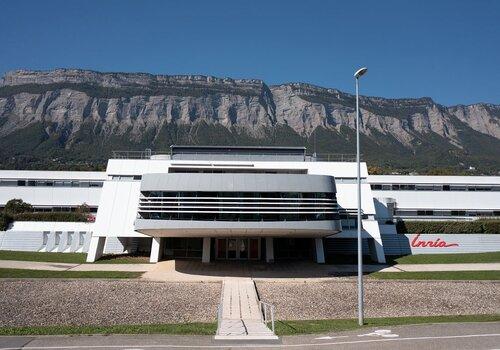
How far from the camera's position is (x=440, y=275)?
29.8 m

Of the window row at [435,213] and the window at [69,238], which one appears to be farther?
the window row at [435,213]

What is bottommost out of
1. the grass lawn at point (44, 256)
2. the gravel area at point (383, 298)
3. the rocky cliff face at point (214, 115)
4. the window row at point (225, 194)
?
the gravel area at point (383, 298)

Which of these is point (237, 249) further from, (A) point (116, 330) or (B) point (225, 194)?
(A) point (116, 330)

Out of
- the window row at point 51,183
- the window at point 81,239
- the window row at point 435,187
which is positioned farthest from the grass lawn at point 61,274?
the window row at point 435,187

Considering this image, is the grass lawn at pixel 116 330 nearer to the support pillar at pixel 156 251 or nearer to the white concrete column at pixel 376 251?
the support pillar at pixel 156 251

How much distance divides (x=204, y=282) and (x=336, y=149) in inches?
3579

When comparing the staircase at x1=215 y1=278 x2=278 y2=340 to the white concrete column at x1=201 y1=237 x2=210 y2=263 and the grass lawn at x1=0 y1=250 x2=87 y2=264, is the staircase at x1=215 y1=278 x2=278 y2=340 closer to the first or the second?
the white concrete column at x1=201 y1=237 x2=210 y2=263

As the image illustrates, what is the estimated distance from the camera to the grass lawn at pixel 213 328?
48.8ft

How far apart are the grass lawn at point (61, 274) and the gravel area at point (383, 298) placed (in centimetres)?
896

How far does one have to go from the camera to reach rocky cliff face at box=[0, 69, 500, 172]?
129m

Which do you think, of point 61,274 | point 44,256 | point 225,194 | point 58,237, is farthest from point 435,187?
point 61,274

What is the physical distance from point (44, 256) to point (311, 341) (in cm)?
2980

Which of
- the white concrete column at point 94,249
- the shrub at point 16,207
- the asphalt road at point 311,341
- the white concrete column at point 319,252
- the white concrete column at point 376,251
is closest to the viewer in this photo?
the asphalt road at point 311,341

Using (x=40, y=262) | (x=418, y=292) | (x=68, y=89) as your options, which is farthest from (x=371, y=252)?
(x=68, y=89)
